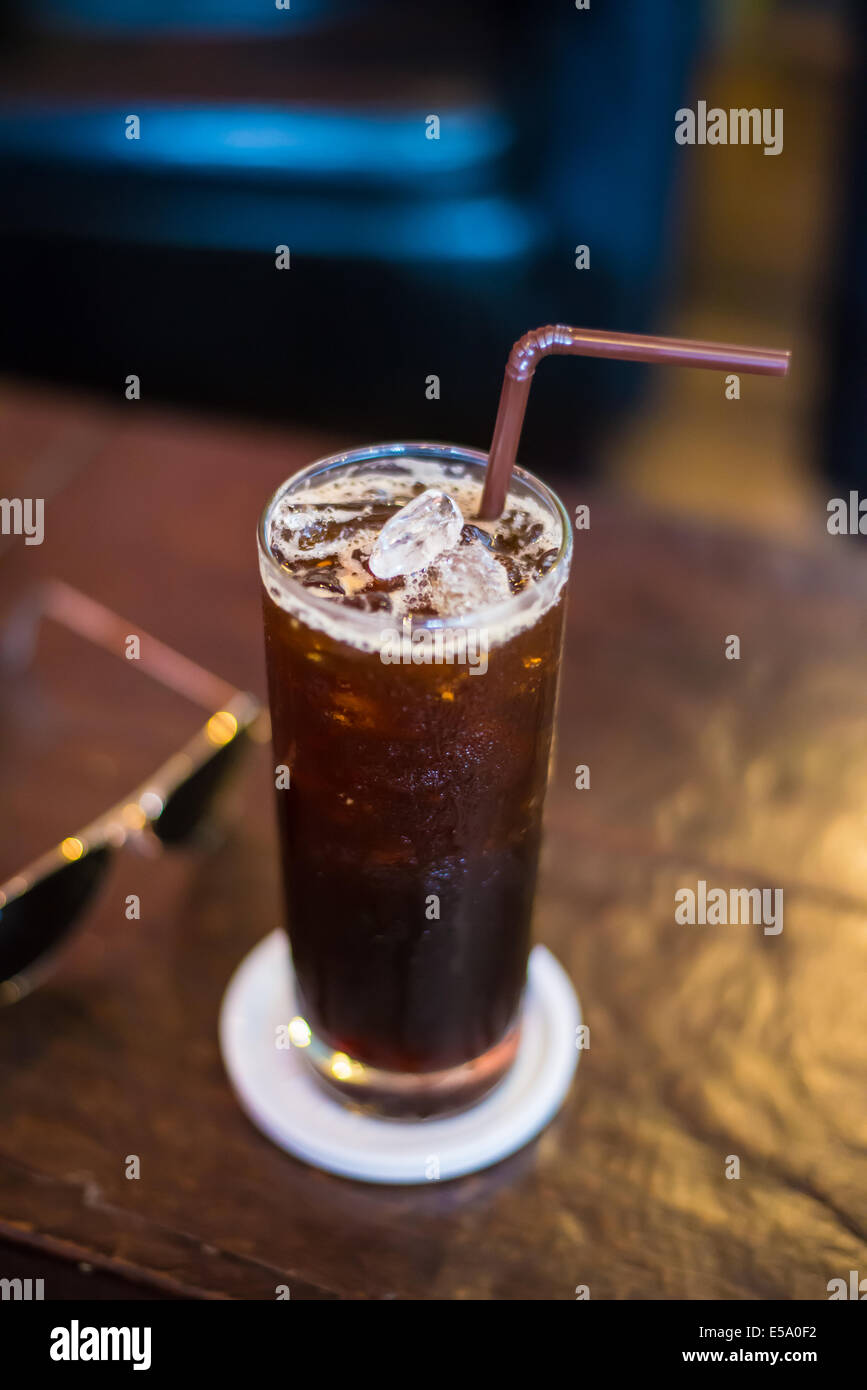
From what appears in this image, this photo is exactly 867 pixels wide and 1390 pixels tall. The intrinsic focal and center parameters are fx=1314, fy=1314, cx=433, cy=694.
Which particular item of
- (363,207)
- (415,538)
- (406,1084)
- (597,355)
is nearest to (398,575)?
(415,538)

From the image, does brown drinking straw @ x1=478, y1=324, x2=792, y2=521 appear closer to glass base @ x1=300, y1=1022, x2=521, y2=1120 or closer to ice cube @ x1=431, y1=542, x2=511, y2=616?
ice cube @ x1=431, y1=542, x2=511, y2=616

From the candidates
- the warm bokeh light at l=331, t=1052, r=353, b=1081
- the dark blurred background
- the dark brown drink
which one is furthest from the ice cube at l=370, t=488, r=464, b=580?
the dark blurred background

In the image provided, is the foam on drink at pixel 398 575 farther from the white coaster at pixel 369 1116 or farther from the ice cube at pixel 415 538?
the white coaster at pixel 369 1116

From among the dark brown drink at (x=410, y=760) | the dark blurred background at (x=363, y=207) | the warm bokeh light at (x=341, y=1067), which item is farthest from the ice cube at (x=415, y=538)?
the dark blurred background at (x=363, y=207)

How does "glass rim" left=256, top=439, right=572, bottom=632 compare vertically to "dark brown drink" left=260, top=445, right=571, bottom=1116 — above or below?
above

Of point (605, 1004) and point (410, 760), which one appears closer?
point (410, 760)

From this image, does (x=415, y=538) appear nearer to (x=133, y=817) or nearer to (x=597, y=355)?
(x=597, y=355)
